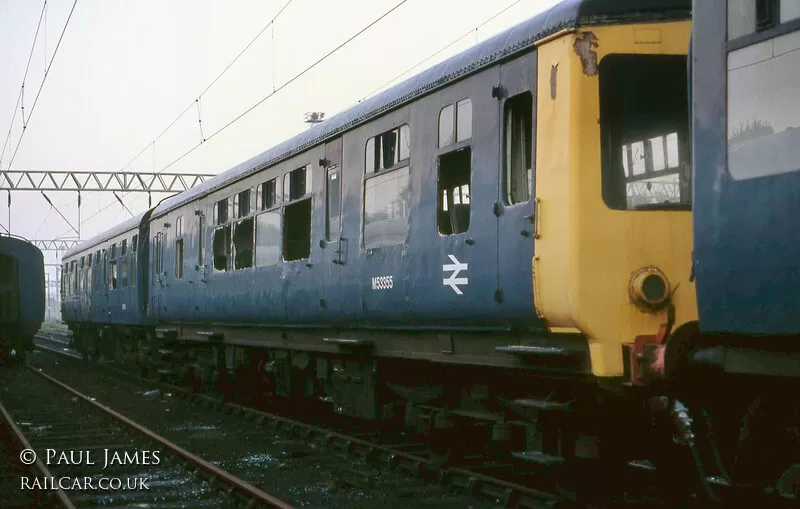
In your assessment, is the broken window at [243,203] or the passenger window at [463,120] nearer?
the passenger window at [463,120]

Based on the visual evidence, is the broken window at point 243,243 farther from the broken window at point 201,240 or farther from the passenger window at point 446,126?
the passenger window at point 446,126

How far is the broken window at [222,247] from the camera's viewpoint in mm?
12570

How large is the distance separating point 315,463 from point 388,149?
3111 millimetres

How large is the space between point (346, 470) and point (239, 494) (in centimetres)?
125

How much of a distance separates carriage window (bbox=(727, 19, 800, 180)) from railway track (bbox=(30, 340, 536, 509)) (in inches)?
116

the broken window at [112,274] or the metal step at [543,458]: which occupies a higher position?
the broken window at [112,274]

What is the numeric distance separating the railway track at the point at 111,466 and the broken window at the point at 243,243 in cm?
232

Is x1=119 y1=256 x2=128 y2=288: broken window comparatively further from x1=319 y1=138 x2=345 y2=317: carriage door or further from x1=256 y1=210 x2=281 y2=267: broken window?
x1=319 y1=138 x2=345 y2=317: carriage door

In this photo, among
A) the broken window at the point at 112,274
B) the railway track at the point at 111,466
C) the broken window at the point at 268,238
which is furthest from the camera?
the broken window at the point at 112,274

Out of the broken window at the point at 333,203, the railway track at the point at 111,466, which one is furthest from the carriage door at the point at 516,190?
the broken window at the point at 333,203

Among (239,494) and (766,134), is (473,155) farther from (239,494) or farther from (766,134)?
(239,494)

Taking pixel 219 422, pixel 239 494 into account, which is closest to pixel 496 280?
pixel 239 494

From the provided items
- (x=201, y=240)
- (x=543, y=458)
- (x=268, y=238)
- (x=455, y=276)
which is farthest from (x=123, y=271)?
(x=543, y=458)

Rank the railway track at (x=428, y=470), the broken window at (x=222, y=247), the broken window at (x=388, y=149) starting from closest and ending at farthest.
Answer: the railway track at (x=428, y=470), the broken window at (x=388, y=149), the broken window at (x=222, y=247)
